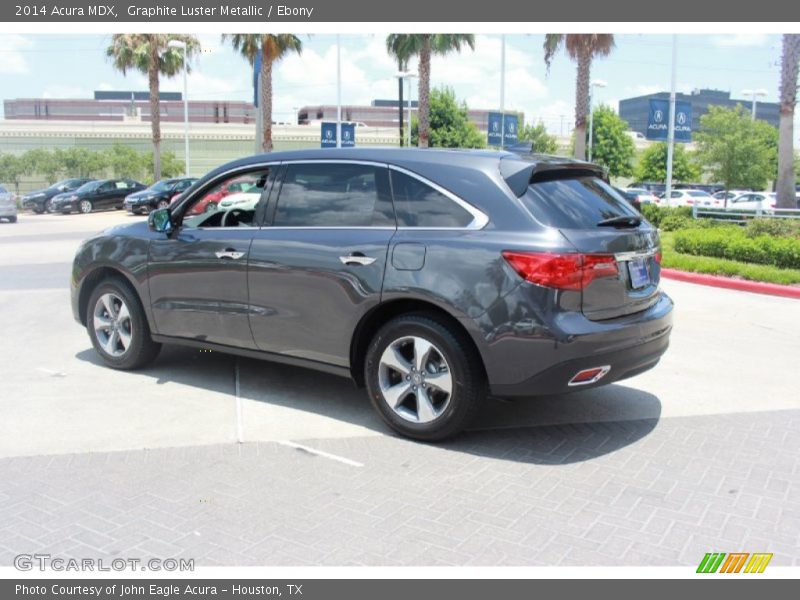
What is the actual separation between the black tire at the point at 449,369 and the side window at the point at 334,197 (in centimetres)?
71

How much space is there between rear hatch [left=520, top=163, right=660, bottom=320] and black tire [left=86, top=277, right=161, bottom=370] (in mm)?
3470

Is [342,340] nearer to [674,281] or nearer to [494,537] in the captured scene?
[494,537]

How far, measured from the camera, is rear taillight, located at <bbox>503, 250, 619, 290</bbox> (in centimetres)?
443

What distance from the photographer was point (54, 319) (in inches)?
360

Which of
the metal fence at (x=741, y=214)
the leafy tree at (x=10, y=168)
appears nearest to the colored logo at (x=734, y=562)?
the metal fence at (x=741, y=214)

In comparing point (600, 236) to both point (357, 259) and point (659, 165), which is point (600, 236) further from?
point (659, 165)

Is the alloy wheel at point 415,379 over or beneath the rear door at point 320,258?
beneath

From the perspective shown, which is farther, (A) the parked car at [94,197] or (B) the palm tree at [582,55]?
(A) the parked car at [94,197]

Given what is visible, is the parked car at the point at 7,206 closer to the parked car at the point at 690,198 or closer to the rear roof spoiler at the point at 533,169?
→ the rear roof spoiler at the point at 533,169

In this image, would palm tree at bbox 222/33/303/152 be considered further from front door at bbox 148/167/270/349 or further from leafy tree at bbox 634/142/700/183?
leafy tree at bbox 634/142/700/183

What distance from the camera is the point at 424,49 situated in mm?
29031

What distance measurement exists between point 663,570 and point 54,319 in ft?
25.7

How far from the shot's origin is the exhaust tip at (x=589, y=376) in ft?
14.9

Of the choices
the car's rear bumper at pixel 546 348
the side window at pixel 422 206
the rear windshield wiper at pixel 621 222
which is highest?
the side window at pixel 422 206
